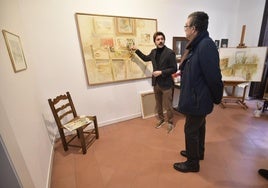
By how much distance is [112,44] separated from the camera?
7.82 feet

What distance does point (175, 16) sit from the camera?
2811mm

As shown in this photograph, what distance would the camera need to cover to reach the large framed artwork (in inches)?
86.2

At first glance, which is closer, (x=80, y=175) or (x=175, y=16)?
(x=80, y=175)

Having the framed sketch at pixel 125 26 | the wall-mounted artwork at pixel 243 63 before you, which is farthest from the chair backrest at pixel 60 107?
the wall-mounted artwork at pixel 243 63

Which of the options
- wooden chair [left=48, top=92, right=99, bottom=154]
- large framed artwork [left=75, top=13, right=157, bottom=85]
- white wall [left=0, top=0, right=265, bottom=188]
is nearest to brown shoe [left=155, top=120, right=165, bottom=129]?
white wall [left=0, top=0, right=265, bottom=188]

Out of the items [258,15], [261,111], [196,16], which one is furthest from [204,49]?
[258,15]

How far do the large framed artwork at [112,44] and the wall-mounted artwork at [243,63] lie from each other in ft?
5.88

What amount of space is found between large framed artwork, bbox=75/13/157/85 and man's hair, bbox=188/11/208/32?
56.6 inches

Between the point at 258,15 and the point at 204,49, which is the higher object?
the point at 258,15

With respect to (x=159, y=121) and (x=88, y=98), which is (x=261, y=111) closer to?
(x=159, y=121)

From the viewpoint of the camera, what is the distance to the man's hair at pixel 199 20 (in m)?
1.19

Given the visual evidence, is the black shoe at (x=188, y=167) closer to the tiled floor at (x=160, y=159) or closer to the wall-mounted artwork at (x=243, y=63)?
the tiled floor at (x=160, y=159)

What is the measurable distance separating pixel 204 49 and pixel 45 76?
2.12 metres

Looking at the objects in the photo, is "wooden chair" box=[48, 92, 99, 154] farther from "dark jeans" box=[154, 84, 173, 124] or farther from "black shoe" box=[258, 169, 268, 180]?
"black shoe" box=[258, 169, 268, 180]
